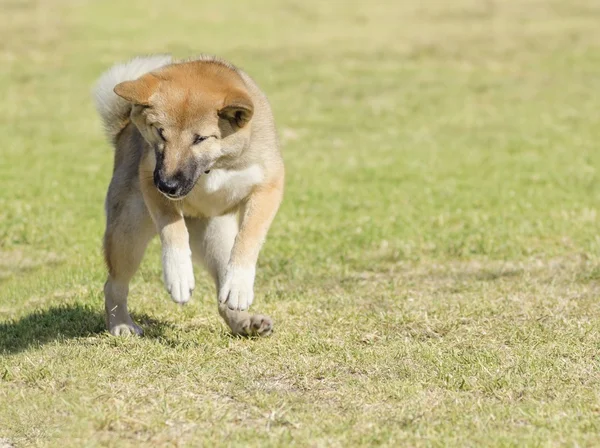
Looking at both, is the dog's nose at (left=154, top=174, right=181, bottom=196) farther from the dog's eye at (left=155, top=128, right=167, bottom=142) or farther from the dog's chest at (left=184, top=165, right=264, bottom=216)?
the dog's chest at (left=184, top=165, right=264, bottom=216)

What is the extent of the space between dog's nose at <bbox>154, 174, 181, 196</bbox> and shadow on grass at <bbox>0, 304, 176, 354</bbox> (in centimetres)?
132

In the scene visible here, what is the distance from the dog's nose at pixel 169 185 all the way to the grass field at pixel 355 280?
0.96 m

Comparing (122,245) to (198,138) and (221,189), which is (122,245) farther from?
(198,138)

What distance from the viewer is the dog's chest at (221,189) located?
617 cm

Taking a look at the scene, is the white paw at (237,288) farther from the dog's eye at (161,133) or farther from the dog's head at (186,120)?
the dog's eye at (161,133)

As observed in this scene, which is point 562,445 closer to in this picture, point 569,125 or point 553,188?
point 553,188

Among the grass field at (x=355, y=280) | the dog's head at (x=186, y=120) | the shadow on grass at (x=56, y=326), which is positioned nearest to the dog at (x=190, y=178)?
the dog's head at (x=186, y=120)

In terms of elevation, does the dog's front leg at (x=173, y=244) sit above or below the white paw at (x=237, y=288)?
above

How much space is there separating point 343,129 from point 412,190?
14.7 feet

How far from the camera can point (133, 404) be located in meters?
5.12

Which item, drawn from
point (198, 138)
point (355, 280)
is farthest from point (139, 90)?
point (355, 280)

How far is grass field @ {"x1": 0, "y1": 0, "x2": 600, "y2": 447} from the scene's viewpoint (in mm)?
5023

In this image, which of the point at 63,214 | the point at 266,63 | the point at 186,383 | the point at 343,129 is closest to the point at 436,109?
the point at 343,129

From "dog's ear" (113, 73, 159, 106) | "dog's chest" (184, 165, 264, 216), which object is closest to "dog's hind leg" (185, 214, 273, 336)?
"dog's chest" (184, 165, 264, 216)
